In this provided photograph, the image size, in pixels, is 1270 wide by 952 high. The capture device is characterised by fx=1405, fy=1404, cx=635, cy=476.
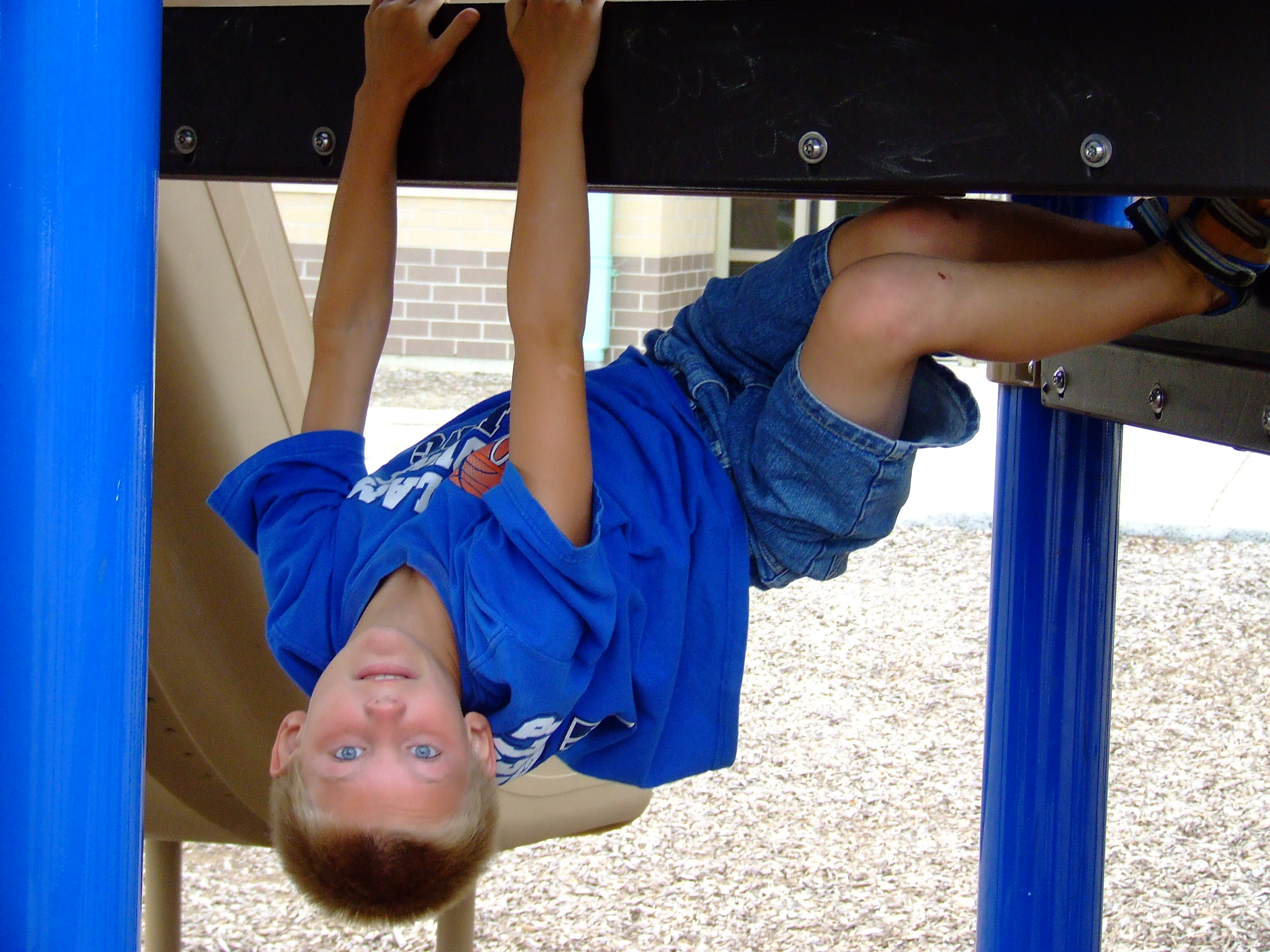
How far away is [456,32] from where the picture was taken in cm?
98

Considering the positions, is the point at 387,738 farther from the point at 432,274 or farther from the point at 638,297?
the point at 432,274

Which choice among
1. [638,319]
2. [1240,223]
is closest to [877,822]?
[1240,223]

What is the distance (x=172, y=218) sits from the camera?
1677 millimetres

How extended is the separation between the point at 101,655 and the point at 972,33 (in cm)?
58

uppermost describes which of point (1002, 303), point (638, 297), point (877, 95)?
point (638, 297)

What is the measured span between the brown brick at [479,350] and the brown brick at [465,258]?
396 mm

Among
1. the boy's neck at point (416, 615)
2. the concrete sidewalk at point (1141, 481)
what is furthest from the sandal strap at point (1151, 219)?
the concrete sidewalk at point (1141, 481)

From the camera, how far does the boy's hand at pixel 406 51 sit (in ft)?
3.17

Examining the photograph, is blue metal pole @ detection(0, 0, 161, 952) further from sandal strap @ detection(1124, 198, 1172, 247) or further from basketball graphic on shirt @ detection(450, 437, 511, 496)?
sandal strap @ detection(1124, 198, 1172, 247)

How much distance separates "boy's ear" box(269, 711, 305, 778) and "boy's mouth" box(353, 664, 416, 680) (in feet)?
0.50

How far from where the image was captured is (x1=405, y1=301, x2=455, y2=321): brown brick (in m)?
7.35

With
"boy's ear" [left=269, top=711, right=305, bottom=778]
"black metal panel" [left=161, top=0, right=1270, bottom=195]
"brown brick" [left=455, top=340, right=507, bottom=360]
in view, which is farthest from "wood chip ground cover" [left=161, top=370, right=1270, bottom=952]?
"brown brick" [left=455, top=340, right=507, bottom=360]

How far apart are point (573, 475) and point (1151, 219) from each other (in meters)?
0.49

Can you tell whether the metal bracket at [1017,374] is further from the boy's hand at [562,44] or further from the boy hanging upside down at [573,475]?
the boy's hand at [562,44]
